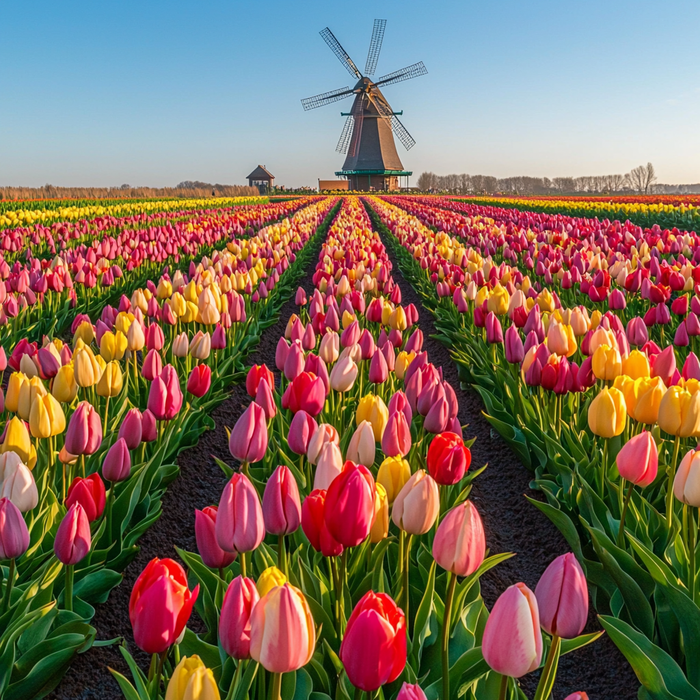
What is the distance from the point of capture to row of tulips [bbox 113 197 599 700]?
1.08 metres

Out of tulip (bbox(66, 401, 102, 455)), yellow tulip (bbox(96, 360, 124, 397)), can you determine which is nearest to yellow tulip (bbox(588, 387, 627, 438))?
tulip (bbox(66, 401, 102, 455))

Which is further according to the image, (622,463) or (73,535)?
(622,463)

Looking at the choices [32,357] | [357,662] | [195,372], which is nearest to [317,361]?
[195,372]

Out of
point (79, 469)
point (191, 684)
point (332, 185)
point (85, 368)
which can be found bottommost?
point (79, 469)

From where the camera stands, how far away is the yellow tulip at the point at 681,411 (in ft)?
7.04

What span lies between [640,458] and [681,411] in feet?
1.24

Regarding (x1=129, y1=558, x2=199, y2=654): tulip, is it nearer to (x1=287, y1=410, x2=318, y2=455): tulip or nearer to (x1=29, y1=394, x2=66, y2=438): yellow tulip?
(x1=287, y1=410, x2=318, y2=455): tulip

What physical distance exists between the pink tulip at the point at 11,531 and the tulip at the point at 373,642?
993mm

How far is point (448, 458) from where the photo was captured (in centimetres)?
182

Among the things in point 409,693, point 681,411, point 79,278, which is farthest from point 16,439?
point 79,278

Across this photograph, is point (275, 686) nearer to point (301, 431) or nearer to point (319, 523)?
point (319, 523)

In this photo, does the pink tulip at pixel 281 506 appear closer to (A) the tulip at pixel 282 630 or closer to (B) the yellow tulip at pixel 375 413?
(A) the tulip at pixel 282 630

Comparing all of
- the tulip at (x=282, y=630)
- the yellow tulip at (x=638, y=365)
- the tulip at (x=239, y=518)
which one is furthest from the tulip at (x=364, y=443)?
the yellow tulip at (x=638, y=365)

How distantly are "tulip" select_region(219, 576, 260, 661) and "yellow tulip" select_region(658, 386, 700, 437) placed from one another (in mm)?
1606
